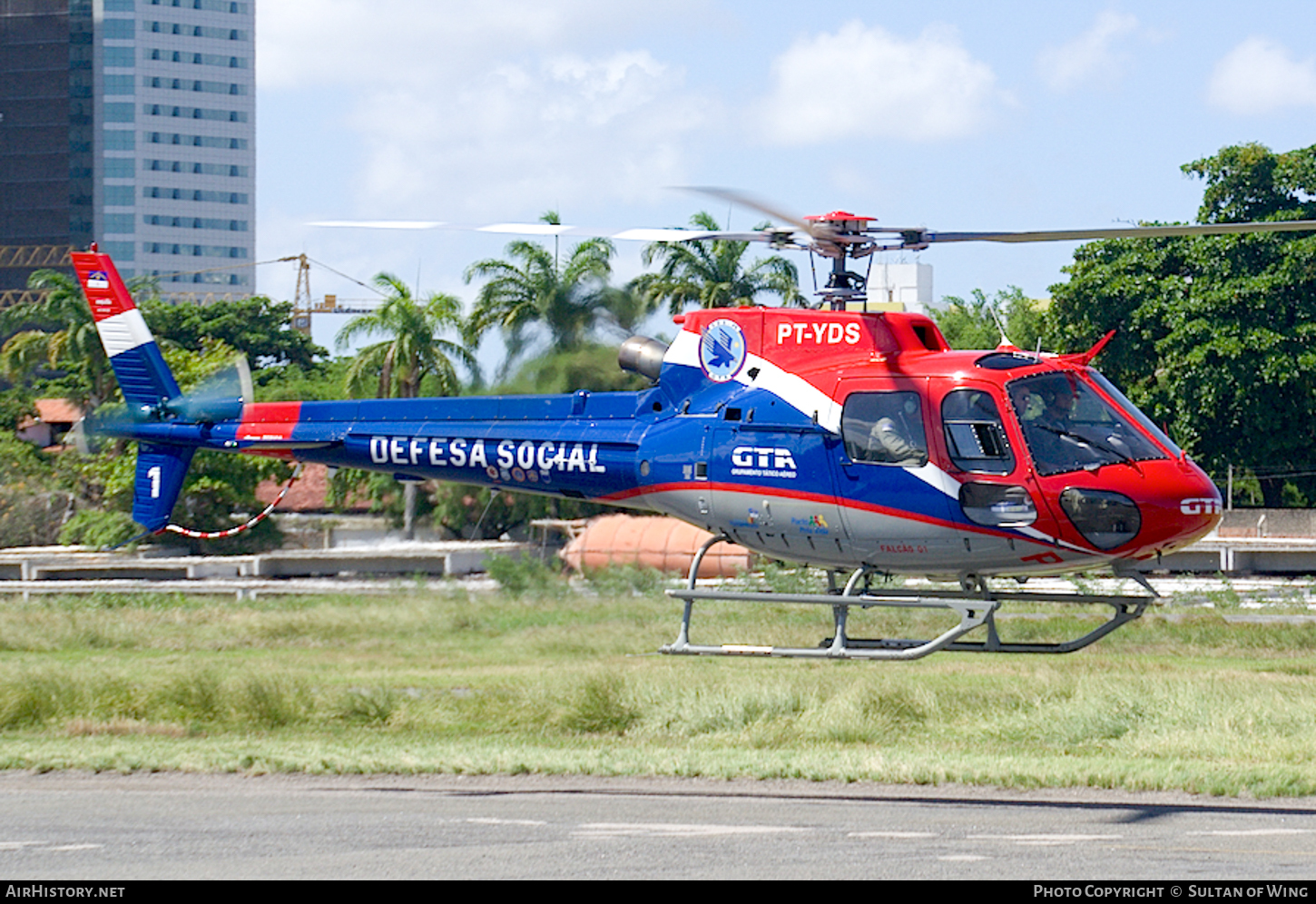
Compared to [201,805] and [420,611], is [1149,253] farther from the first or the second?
[201,805]

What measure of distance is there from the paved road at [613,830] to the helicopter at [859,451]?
1724mm

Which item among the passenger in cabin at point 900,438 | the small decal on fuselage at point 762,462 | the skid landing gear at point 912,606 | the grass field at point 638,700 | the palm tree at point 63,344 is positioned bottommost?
the grass field at point 638,700

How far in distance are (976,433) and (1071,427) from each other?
860 mm

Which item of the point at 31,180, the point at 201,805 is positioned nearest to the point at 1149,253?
the point at 201,805

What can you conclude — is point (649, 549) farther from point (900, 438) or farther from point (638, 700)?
point (900, 438)

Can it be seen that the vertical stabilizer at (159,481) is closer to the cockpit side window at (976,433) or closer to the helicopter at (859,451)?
the helicopter at (859,451)

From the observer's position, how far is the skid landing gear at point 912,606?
14.7m

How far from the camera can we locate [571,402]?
58.2 ft

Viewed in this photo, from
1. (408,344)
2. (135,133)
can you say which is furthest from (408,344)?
(135,133)

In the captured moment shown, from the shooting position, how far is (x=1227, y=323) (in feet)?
161

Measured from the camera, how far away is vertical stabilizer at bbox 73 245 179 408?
1994 centimetres

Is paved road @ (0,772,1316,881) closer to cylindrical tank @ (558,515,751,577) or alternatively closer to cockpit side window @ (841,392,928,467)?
cockpit side window @ (841,392,928,467)

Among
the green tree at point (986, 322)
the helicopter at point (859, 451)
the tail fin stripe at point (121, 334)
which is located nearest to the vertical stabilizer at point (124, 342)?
the tail fin stripe at point (121, 334)

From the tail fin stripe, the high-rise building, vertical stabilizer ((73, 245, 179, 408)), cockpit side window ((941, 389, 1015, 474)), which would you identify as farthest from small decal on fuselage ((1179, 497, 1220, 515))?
the high-rise building
